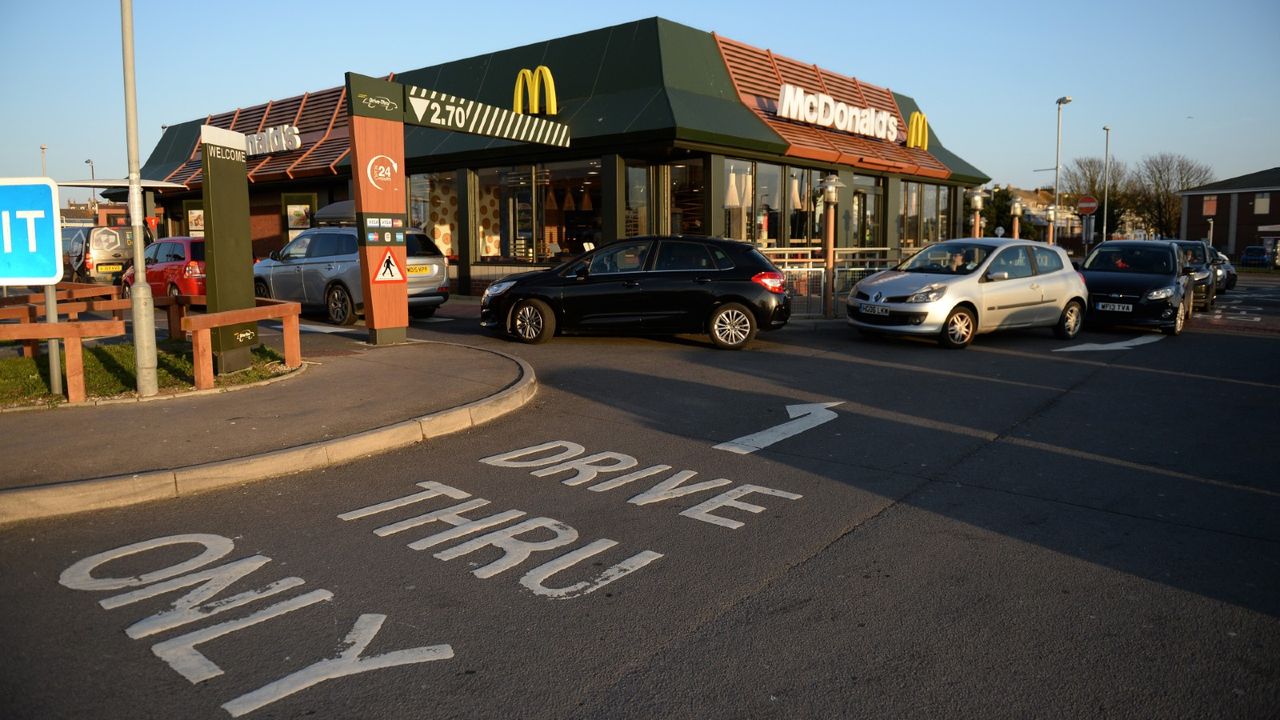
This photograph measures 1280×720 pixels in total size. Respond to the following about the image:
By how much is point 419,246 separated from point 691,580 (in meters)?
13.4

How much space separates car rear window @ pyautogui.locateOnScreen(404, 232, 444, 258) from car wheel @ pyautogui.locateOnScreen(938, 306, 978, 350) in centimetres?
902

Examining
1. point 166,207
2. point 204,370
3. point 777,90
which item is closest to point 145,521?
point 204,370

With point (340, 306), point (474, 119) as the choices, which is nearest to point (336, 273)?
point (340, 306)

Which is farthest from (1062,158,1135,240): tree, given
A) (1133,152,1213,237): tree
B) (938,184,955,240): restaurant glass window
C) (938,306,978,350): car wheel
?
(938,306,978,350): car wheel

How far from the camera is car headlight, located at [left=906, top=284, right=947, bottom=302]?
44.0ft

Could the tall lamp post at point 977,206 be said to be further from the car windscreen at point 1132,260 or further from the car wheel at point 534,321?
the car wheel at point 534,321

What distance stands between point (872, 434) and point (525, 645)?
15.5ft

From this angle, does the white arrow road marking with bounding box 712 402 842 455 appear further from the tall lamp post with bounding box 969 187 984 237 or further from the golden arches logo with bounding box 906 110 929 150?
the golden arches logo with bounding box 906 110 929 150

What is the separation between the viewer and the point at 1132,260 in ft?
56.3

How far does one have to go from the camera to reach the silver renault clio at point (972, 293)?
1350cm

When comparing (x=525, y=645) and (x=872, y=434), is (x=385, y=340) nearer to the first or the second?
(x=872, y=434)

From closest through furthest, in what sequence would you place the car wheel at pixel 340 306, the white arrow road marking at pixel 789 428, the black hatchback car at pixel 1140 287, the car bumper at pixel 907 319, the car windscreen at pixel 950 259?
the white arrow road marking at pixel 789 428
the car bumper at pixel 907 319
the car windscreen at pixel 950 259
the black hatchback car at pixel 1140 287
the car wheel at pixel 340 306

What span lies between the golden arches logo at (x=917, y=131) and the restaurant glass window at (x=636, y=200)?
10.8 m

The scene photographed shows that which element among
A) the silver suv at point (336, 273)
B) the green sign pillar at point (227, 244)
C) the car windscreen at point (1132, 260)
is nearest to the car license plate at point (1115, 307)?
the car windscreen at point (1132, 260)
